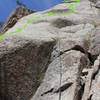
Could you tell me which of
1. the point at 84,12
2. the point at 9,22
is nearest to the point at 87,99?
the point at 84,12

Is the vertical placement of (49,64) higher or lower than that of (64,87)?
higher

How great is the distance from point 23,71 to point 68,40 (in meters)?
4.22

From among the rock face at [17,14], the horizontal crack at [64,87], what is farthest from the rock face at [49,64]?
the rock face at [17,14]

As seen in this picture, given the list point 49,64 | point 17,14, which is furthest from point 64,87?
point 17,14

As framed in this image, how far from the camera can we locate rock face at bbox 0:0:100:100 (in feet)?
69.4

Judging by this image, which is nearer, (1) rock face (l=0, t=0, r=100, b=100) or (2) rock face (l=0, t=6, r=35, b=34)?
(1) rock face (l=0, t=0, r=100, b=100)

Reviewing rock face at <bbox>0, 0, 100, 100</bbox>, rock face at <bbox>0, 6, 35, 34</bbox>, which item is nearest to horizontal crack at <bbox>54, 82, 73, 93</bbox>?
rock face at <bbox>0, 0, 100, 100</bbox>

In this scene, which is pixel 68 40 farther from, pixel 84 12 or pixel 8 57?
pixel 84 12

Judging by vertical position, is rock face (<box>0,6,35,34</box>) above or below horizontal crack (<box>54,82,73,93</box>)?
above

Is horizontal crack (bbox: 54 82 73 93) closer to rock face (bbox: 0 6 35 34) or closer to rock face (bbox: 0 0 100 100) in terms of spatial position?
rock face (bbox: 0 0 100 100)

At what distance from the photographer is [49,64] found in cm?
2411

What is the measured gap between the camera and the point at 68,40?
2536 centimetres

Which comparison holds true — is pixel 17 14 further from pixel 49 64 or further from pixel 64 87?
pixel 64 87

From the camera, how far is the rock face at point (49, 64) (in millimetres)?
21153
